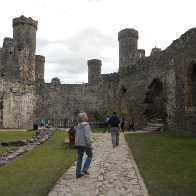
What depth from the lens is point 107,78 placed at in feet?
126

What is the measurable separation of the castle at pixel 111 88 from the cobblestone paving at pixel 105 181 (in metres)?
11.2

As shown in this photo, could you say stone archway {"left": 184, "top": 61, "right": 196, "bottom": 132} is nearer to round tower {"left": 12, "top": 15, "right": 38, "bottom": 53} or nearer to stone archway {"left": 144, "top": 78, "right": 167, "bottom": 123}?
stone archway {"left": 144, "top": 78, "right": 167, "bottom": 123}

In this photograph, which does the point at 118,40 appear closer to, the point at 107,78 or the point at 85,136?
the point at 107,78

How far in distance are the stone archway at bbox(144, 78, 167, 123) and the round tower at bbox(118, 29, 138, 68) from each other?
Result: 54.8ft

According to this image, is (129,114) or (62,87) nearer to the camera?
(129,114)

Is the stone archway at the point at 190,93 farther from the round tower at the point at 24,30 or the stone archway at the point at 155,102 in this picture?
the round tower at the point at 24,30

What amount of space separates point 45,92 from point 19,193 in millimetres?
35067

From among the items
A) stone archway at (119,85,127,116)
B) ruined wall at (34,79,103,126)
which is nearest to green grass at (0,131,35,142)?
stone archway at (119,85,127,116)

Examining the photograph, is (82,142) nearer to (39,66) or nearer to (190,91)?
(190,91)

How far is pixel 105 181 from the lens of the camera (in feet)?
27.8

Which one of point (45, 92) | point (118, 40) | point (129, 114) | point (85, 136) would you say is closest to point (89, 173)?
point (85, 136)

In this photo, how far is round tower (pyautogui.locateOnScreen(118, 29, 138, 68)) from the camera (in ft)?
149

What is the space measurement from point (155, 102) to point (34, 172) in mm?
20545

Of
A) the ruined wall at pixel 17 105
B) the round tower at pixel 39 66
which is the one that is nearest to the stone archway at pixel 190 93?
the ruined wall at pixel 17 105
